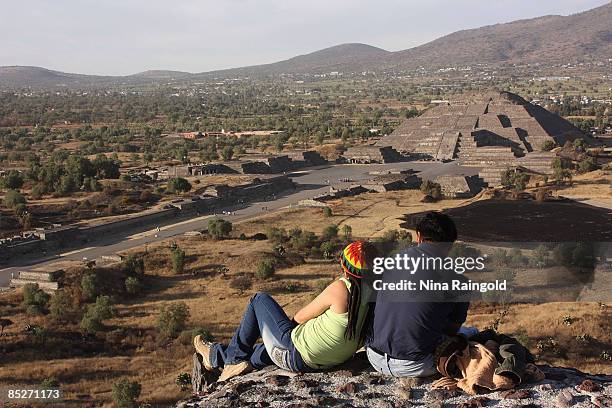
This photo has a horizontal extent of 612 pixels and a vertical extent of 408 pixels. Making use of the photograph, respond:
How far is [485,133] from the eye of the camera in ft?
218

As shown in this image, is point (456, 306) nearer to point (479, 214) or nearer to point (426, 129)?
point (479, 214)

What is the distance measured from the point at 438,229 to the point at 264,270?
18179 millimetres

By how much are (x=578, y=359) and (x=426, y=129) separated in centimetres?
5879

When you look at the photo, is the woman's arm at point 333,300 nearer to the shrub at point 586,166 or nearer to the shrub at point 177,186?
the shrub at point 177,186

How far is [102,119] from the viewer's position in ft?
357

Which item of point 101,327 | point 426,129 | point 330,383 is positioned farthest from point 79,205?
point 426,129

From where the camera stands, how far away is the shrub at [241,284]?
2251 centimetres

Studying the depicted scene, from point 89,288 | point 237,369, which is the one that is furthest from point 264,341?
point 89,288

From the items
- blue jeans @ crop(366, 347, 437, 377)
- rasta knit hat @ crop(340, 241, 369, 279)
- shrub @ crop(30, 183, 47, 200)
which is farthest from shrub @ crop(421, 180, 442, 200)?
rasta knit hat @ crop(340, 241, 369, 279)

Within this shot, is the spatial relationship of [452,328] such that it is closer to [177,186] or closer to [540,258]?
[540,258]

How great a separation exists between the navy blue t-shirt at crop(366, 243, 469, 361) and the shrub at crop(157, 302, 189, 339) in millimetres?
13423

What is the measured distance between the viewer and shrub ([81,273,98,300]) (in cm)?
2202

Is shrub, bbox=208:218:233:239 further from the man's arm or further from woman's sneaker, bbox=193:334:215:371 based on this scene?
the man's arm

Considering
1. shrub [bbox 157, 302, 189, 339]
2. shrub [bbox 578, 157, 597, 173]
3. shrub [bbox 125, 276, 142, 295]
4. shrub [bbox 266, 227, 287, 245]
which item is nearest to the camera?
shrub [bbox 157, 302, 189, 339]
